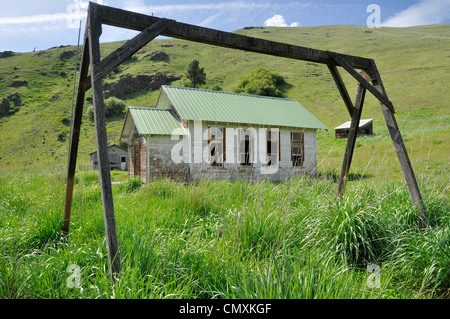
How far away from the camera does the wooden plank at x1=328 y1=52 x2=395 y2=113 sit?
490 cm

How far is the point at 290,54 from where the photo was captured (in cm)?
A: 461

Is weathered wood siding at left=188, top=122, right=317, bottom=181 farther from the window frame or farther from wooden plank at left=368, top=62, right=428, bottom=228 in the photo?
wooden plank at left=368, top=62, right=428, bottom=228

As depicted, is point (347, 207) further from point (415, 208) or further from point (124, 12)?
point (124, 12)

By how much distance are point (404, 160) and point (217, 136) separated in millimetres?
11556

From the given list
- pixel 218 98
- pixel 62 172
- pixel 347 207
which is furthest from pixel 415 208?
pixel 218 98

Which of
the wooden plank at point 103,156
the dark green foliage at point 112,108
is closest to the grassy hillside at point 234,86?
the dark green foliage at point 112,108

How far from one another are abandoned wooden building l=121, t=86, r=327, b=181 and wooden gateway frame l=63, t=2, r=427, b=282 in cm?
843

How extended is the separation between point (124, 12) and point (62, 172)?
392 cm

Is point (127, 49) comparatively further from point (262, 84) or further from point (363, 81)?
point (262, 84)

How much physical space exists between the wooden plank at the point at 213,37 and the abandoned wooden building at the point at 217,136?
8895 millimetres

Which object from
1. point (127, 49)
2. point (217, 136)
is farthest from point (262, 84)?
point (127, 49)

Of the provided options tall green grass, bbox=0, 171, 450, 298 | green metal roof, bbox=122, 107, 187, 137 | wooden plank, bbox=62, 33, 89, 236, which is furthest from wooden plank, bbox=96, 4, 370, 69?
green metal roof, bbox=122, 107, 187, 137
